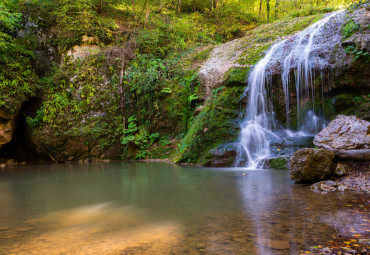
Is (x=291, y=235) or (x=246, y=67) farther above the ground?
(x=246, y=67)

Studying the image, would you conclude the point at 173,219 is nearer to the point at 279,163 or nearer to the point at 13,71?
the point at 279,163

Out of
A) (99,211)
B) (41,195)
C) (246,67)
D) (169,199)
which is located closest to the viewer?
(99,211)

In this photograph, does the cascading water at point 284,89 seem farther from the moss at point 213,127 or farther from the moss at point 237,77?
the moss at point 213,127

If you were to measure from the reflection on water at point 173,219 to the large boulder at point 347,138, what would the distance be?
1197mm

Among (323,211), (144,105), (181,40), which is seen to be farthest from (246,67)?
(323,211)

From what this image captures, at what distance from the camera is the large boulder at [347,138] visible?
484cm

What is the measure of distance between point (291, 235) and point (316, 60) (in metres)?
7.57

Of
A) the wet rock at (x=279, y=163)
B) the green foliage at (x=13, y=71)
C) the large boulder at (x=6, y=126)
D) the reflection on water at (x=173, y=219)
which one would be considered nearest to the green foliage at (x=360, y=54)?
the wet rock at (x=279, y=163)

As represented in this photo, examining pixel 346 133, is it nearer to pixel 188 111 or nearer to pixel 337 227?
pixel 337 227

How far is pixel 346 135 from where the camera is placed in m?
5.46

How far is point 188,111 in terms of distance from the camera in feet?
38.4

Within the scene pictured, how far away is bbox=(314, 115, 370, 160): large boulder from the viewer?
4.84 m

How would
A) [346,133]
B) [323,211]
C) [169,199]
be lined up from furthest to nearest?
[346,133] → [169,199] → [323,211]

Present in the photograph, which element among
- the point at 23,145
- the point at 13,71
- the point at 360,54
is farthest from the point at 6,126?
the point at 360,54
